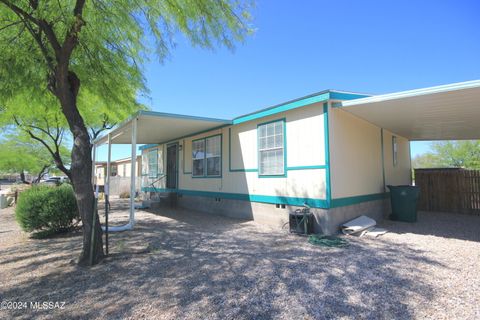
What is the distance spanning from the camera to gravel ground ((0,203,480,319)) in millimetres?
2832

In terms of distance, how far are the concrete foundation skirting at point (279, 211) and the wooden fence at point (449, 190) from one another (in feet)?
11.5

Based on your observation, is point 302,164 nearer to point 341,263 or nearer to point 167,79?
point 341,263

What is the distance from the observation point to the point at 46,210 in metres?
6.14

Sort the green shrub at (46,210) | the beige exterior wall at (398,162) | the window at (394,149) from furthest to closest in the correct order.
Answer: the window at (394,149) < the beige exterior wall at (398,162) < the green shrub at (46,210)

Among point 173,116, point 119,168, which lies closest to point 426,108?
point 173,116

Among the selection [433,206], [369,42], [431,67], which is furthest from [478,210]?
[369,42]

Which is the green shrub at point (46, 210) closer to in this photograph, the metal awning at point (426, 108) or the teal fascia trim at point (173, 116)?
the teal fascia trim at point (173, 116)

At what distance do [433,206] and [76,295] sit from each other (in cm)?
1166

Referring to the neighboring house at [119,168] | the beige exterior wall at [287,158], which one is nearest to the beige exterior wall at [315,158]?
the beige exterior wall at [287,158]

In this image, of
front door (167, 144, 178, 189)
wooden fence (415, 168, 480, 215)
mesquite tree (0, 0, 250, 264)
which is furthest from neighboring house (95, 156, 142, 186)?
wooden fence (415, 168, 480, 215)

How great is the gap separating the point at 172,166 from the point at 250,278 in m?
9.75

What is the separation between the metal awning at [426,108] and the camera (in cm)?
469

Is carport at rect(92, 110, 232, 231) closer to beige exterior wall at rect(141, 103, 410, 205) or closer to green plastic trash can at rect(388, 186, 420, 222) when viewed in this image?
beige exterior wall at rect(141, 103, 410, 205)

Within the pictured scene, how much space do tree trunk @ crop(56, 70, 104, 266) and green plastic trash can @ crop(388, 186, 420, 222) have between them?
294 inches
